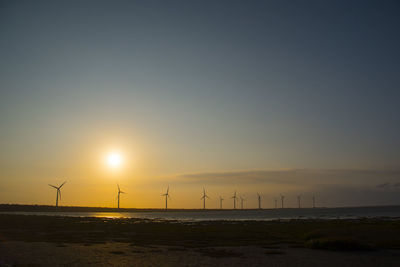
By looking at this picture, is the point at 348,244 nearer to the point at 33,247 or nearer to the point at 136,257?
the point at 136,257

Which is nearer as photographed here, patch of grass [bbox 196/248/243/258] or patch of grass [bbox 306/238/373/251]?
patch of grass [bbox 196/248/243/258]

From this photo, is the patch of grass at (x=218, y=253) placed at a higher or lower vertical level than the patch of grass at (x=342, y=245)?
lower

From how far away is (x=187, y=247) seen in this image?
127 feet

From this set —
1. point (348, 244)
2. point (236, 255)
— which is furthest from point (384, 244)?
point (236, 255)

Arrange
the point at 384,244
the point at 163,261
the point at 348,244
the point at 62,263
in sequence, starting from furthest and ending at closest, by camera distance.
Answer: the point at 384,244, the point at 348,244, the point at 163,261, the point at 62,263

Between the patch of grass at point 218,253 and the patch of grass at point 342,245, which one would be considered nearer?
the patch of grass at point 218,253

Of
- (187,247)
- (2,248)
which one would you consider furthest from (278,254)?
(2,248)

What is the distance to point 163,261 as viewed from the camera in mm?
28656

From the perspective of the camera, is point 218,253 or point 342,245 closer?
point 218,253

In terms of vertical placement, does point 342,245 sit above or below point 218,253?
above

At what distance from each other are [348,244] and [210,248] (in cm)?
1393

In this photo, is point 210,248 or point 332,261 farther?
point 210,248

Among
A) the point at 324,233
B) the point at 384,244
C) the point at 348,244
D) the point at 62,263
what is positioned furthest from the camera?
the point at 324,233

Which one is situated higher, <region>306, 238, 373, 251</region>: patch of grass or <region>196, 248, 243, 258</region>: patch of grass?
<region>306, 238, 373, 251</region>: patch of grass
